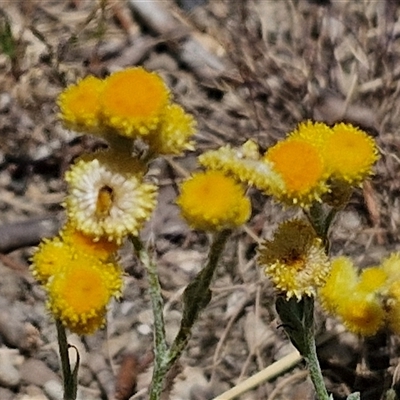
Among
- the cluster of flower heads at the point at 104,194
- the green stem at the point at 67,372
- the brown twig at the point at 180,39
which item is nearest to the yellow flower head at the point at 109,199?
the cluster of flower heads at the point at 104,194

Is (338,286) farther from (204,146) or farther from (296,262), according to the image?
(204,146)

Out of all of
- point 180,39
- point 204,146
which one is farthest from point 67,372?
point 180,39

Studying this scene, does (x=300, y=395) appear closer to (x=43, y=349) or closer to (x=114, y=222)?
(x=43, y=349)

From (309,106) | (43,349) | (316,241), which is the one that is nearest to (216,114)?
(309,106)

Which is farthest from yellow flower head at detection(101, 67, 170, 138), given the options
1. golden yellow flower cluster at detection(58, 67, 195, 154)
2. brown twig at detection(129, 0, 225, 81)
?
brown twig at detection(129, 0, 225, 81)

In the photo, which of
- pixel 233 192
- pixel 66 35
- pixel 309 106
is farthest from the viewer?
pixel 66 35
